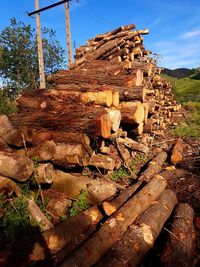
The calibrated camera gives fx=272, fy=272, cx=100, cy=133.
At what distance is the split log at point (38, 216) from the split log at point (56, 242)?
394 mm

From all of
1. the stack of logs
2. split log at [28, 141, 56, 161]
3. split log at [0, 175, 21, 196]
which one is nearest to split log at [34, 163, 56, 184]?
the stack of logs

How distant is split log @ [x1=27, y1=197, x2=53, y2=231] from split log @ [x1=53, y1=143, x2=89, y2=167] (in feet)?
4.00

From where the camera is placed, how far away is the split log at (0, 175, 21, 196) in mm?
4371

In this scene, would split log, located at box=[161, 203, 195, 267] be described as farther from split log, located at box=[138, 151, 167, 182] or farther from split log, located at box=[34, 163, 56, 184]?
split log, located at box=[34, 163, 56, 184]

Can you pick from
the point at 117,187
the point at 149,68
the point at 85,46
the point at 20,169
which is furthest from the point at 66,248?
the point at 85,46

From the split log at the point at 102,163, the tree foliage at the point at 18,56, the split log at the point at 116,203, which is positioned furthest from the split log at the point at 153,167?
the tree foliage at the point at 18,56

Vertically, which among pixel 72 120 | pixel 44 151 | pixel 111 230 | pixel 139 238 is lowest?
pixel 139 238

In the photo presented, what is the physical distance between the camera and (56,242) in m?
3.65

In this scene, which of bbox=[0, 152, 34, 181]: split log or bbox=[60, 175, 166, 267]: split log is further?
bbox=[0, 152, 34, 181]: split log

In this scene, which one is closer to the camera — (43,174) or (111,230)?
(111,230)

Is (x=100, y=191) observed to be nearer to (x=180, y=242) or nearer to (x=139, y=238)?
(x=139, y=238)

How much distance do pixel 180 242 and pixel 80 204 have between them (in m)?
1.86

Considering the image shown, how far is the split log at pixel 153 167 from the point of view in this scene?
233 inches

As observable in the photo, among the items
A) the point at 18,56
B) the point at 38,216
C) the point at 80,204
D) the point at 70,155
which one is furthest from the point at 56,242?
the point at 18,56
